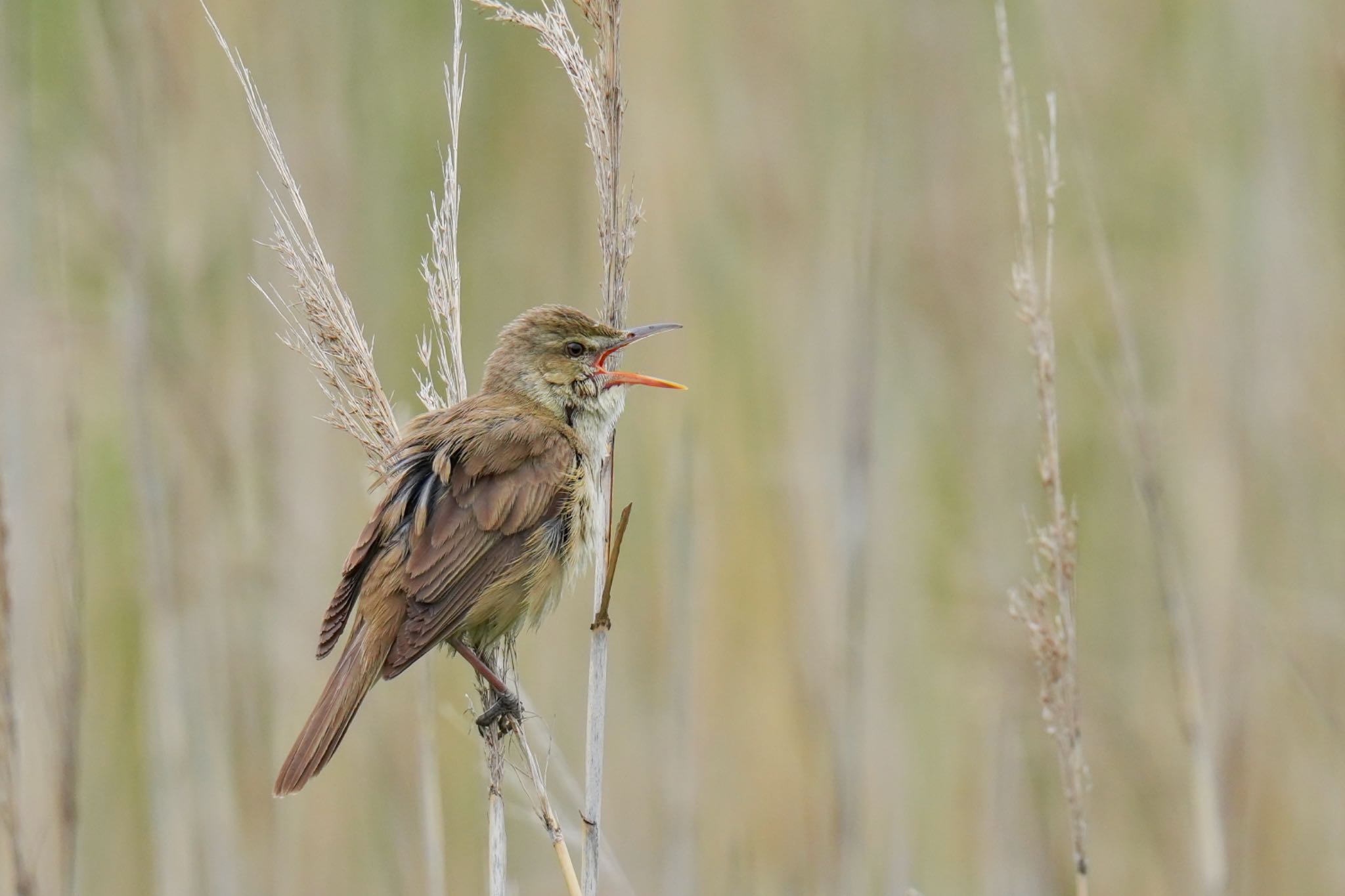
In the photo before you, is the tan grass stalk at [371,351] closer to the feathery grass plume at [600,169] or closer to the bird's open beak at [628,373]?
the feathery grass plume at [600,169]

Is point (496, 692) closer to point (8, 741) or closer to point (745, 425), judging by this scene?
point (8, 741)

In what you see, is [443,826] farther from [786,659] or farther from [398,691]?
[786,659]

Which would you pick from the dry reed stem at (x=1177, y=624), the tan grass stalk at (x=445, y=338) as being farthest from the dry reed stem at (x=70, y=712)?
the dry reed stem at (x=1177, y=624)

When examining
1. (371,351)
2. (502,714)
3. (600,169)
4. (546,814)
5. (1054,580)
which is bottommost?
(546,814)

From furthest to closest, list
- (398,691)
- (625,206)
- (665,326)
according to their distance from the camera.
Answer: (398,691)
(665,326)
(625,206)

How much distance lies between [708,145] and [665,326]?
1376mm

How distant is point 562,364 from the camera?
318 centimetres

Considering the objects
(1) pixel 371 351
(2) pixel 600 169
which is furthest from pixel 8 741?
(2) pixel 600 169

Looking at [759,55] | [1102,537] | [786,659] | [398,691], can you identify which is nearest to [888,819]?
[786,659]

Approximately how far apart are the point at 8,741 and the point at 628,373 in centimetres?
140

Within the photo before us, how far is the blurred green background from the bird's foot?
810 mm

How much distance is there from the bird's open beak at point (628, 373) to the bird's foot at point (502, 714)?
26.4 inches

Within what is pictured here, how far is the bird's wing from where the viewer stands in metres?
2.62

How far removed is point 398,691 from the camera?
13.1 ft
